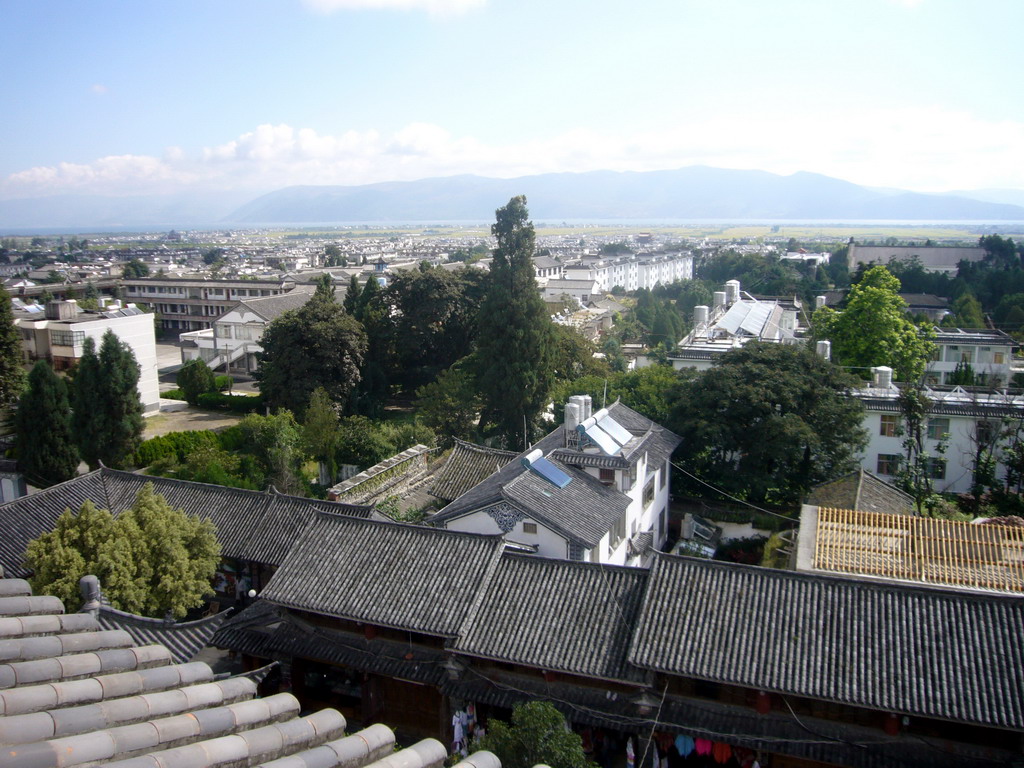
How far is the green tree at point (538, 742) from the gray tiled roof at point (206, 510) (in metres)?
7.64

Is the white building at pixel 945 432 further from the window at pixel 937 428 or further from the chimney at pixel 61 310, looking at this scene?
the chimney at pixel 61 310

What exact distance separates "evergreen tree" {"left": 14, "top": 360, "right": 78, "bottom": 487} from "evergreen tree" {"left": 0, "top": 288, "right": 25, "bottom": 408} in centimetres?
631

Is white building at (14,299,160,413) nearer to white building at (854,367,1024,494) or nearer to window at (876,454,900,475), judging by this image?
white building at (854,367,1024,494)

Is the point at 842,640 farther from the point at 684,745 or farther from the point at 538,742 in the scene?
the point at 538,742

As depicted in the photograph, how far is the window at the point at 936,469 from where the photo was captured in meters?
23.8

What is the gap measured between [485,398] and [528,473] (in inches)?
415

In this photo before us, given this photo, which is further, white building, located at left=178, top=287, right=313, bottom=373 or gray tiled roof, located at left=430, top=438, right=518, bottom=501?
white building, located at left=178, top=287, right=313, bottom=373

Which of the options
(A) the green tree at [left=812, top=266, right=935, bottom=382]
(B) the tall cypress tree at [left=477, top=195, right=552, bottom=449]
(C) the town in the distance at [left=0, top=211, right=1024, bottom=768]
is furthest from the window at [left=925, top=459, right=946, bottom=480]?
(B) the tall cypress tree at [left=477, top=195, right=552, bottom=449]

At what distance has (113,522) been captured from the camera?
45.7ft

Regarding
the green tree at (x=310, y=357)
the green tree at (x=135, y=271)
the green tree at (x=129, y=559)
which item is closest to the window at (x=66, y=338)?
the green tree at (x=310, y=357)

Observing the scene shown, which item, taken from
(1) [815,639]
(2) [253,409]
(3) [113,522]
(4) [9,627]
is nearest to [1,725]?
(4) [9,627]

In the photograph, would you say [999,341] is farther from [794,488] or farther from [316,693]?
[316,693]

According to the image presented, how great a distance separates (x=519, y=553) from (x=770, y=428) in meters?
10.5

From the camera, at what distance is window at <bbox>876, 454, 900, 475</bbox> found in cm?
2400
